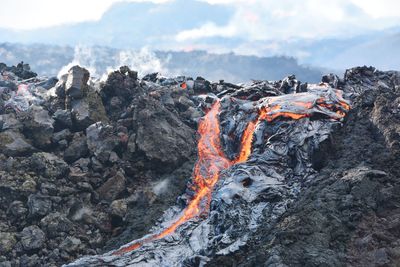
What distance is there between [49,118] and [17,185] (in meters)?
8.50

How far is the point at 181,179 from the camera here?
33.2 meters

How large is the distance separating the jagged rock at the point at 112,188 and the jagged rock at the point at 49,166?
3.13m

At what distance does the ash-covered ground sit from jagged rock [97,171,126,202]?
0.26 feet

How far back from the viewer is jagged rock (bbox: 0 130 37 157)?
32031mm

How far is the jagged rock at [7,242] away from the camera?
83.1 feet

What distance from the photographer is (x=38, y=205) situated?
27.8 m

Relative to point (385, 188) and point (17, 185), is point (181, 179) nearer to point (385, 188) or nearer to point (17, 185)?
point (17, 185)

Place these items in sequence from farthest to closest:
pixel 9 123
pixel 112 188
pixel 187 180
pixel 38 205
Result: pixel 9 123 → pixel 187 180 → pixel 112 188 → pixel 38 205

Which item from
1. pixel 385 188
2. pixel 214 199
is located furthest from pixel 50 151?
pixel 385 188

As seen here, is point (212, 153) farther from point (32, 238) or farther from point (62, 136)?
point (32, 238)

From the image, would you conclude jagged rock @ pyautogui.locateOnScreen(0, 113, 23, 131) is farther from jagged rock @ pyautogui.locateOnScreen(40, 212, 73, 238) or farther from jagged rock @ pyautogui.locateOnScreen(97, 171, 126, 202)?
jagged rock @ pyautogui.locateOnScreen(40, 212, 73, 238)

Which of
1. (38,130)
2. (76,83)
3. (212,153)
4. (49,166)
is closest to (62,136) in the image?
(38,130)

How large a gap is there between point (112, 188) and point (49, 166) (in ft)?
16.5

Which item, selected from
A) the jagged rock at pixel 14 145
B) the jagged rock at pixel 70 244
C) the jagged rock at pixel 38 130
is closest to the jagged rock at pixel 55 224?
the jagged rock at pixel 70 244
